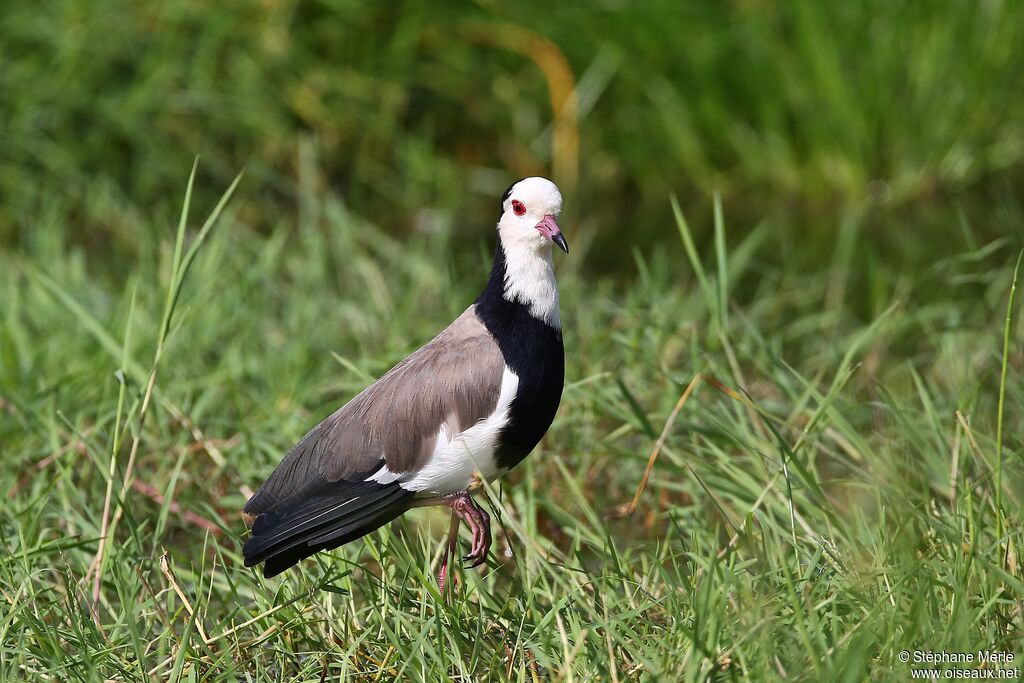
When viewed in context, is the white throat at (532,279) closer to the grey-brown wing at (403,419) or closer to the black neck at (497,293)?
the black neck at (497,293)

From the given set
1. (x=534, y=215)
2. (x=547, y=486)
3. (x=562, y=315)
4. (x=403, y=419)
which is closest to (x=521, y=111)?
(x=562, y=315)

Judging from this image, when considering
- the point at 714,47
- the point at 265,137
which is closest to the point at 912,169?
the point at 714,47

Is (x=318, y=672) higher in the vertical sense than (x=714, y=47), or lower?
lower

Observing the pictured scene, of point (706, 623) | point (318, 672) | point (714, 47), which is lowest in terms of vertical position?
point (318, 672)

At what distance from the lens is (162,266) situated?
5.18 m

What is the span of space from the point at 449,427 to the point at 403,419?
109 millimetres

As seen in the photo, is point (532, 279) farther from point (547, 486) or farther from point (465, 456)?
point (547, 486)

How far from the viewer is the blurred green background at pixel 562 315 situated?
2.75m

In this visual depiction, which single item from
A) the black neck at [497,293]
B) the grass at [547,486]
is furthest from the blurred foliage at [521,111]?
the black neck at [497,293]

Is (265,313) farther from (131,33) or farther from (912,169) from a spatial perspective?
(912,169)

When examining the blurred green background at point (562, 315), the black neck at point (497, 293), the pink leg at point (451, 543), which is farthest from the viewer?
the black neck at point (497, 293)

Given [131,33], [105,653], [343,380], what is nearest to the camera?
[105,653]

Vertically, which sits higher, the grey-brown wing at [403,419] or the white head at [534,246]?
the white head at [534,246]

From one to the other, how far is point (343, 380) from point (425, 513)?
0.62 m
